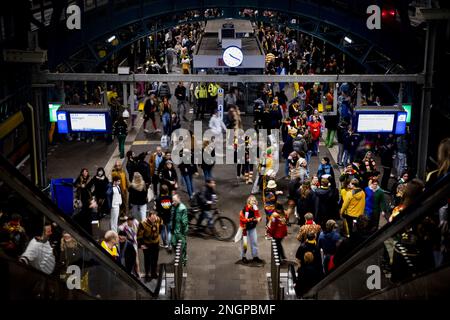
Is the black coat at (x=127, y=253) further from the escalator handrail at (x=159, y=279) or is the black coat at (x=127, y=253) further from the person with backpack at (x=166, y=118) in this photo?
the person with backpack at (x=166, y=118)

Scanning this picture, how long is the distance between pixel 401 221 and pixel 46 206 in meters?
2.36

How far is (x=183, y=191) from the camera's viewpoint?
18.6 m

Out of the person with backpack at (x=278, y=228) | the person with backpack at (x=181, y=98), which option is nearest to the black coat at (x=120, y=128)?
the person with backpack at (x=181, y=98)

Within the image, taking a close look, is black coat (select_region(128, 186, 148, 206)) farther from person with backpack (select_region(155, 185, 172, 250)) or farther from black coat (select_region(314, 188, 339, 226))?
black coat (select_region(314, 188, 339, 226))

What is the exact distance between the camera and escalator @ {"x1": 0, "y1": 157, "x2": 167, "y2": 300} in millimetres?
4387

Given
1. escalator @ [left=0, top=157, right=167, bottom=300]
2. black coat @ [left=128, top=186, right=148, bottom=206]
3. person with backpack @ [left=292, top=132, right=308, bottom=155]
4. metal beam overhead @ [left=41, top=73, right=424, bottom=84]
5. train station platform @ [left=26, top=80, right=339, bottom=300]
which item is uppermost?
metal beam overhead @ [left=41, top=73, right=424, bottom=84]

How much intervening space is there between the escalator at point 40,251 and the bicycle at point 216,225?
326 inches

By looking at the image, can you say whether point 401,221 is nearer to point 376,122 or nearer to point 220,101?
point 376,122

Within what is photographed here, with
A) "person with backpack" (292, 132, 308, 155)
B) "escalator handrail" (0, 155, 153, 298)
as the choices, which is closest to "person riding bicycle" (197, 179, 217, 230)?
"person with backpack" (292, 132, 308, 155)

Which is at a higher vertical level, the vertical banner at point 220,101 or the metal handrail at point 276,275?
the vertical banner at point 220,101

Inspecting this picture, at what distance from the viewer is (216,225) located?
16.0 m

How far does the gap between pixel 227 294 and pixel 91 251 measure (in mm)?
6124

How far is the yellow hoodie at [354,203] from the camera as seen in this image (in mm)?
14070

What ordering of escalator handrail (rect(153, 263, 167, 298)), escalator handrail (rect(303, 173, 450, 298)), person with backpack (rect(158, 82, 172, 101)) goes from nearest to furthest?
1. escalator handrail (rect(303, 173, 450, 298))
2. escalator handrail (rect(153, 263, 167, 298))
3. person with backpack (rect(158, 82, 172, 101))
